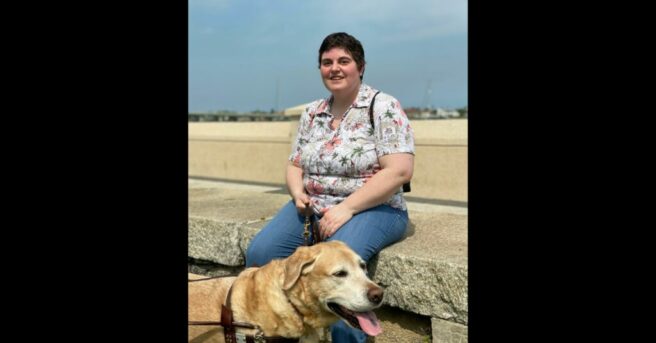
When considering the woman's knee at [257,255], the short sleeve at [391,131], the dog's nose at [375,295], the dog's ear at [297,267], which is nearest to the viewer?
the dog's nose at [375,295]

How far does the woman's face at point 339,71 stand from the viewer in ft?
11.2

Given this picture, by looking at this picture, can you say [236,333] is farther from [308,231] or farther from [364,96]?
[364,96]

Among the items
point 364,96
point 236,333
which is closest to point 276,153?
point 364,96

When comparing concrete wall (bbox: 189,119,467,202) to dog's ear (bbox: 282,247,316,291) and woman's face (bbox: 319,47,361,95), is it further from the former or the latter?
dog's ear (bbox: 282,247,316,291)

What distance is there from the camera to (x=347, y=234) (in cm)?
316

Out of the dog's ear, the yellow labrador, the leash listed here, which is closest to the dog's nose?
the yellow labrador

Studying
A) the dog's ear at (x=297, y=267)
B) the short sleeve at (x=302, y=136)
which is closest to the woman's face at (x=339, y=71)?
the short sleeve at (x=302, y=136)

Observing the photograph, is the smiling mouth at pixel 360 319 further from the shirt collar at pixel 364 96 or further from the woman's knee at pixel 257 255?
the shirt collar at pixel 364 96

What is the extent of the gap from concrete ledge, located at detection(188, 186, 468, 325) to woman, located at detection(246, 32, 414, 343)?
0.18 m

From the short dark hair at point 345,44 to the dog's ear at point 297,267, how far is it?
1377 mm

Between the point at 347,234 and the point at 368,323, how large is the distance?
67 centimetres

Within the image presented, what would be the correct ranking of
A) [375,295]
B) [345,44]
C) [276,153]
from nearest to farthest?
[375,295] < [345,44] < [276,153]
